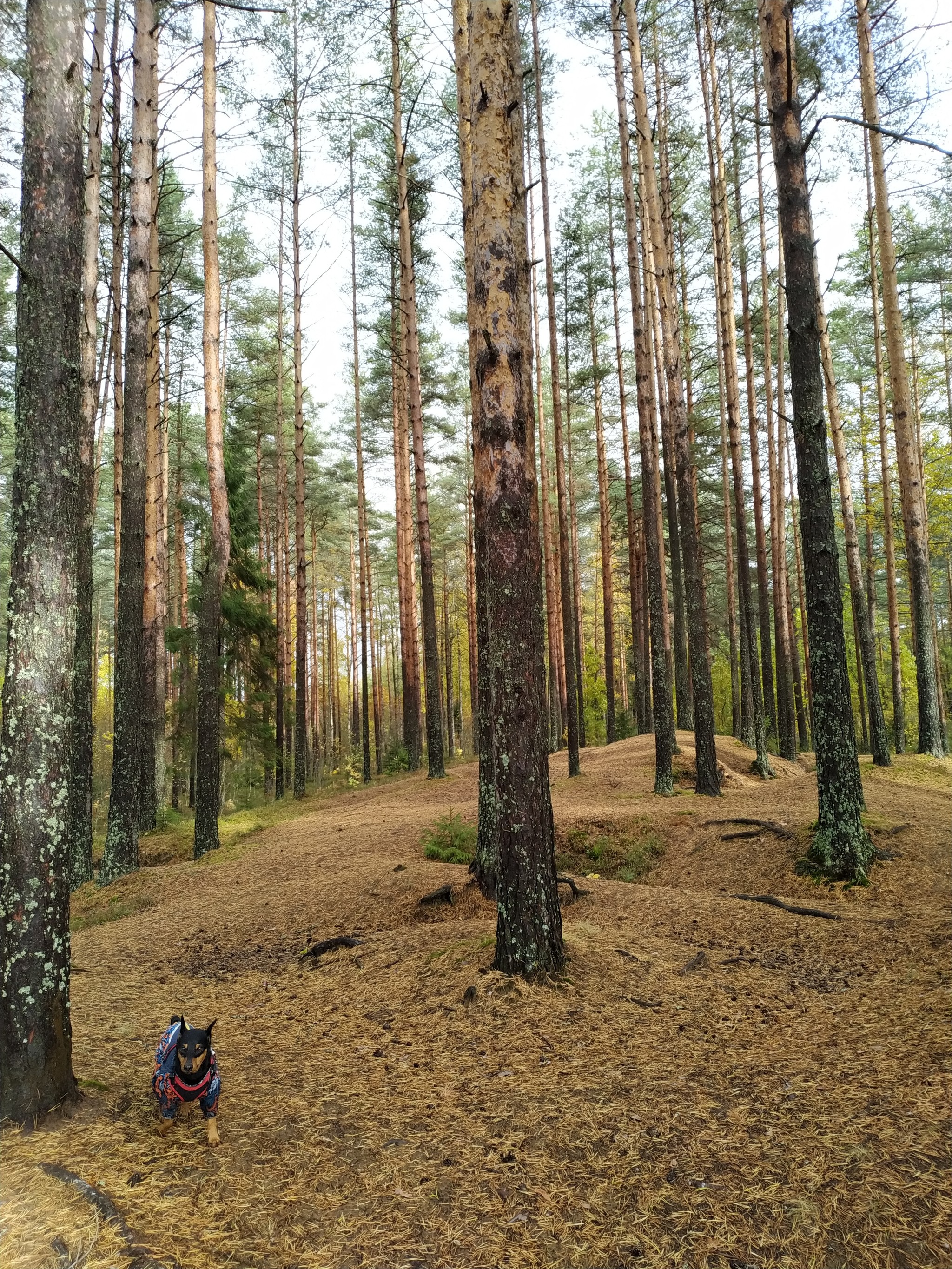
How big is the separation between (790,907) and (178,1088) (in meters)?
5.75

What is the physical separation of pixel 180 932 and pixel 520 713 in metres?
5.13

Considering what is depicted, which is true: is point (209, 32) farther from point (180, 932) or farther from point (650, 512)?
point (180, 932)

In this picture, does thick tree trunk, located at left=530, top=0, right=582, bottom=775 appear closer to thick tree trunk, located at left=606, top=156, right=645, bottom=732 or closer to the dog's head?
thick tree trunk, located at left=606, top=156, right=645, bottom=732

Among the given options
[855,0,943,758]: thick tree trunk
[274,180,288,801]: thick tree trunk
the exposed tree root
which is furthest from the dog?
[274,180,288,801]: thick tree trunk

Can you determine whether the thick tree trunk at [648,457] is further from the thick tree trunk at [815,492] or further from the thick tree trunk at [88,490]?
the thick tree trunk at [88,490]

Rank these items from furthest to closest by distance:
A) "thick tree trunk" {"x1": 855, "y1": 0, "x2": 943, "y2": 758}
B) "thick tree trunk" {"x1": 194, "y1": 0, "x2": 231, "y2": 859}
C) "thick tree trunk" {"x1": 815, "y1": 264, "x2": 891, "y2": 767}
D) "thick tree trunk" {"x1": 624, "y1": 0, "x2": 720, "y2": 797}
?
"thick tree trunk" {"x1": 815, "y1": 264, "x2": 891, "y2": 767} → "thick tree trunk" {"x1": 855, "y1": 0, "x2": 943, "y2": 758} → "thick tree trunk" {"x1": 624, "y1": 0, "x2": 720, "y2": 797} → "thick tree trunk" {"x1": 194, "y1": 0, "x2": 231, "y2": 859}

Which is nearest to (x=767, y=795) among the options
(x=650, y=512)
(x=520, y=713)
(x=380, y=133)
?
(x=650, y=512)

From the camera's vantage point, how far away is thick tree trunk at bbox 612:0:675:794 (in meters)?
12.9

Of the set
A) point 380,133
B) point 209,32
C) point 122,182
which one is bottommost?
point 122,182

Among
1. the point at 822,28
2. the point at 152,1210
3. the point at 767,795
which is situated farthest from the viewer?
the point at 767,795

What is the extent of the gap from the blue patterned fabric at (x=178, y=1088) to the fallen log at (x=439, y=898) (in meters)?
4.26

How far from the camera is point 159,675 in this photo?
16219 millimetres

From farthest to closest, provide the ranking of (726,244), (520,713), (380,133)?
(380,133) → (726,244) → (520,713)

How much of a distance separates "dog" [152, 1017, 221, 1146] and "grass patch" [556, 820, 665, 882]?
6.95 metres
